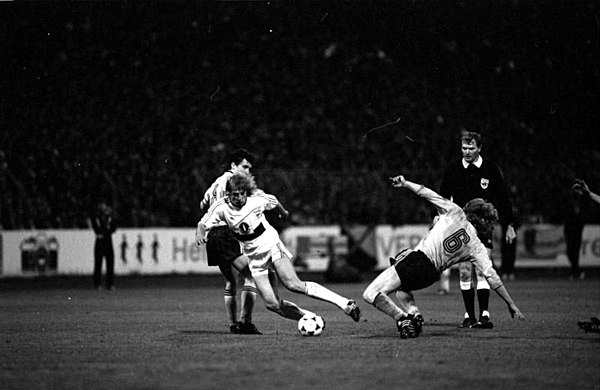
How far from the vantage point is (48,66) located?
37375 mm

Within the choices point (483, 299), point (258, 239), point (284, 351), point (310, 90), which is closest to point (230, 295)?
point (258, 239)

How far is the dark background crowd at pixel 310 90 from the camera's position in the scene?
1289 inches

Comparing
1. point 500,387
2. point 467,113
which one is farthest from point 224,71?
point 500,387

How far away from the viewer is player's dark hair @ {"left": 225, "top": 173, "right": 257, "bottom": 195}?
10828 millimetres

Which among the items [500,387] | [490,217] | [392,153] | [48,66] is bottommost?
[500,387]

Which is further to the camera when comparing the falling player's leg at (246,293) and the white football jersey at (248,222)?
the falling player's leg at (246,293)

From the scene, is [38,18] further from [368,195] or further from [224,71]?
[368,195]

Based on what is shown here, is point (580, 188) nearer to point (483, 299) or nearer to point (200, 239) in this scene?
point (483, 299)

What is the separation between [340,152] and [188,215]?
8.67 metres

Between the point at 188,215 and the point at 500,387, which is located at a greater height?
the point at 188,215

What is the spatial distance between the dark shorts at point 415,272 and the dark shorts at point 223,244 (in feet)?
6.02

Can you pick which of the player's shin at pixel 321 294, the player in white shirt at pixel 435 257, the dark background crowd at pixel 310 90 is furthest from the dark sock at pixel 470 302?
the dark background crowd at pixel 310 90

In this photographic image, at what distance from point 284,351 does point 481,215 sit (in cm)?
286

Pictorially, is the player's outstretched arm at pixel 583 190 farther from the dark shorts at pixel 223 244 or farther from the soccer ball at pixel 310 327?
the dark shorts at pixel 223 244
